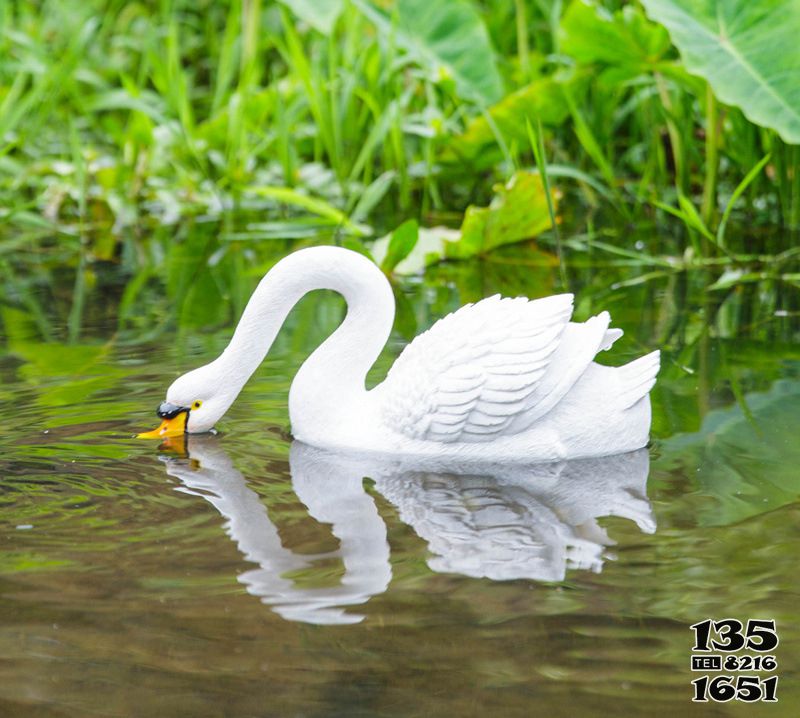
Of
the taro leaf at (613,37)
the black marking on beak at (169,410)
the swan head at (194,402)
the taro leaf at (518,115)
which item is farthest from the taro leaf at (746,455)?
the taro leaf at (518,115)

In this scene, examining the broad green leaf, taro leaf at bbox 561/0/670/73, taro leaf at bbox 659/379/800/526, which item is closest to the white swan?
taro leaf at bbox 659/379/800/526

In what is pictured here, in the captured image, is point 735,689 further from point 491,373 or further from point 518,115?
point 518,115

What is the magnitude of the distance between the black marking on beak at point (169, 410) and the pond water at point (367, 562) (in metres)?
0.09

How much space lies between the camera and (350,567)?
293 centimetres

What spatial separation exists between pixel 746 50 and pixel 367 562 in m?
3.16

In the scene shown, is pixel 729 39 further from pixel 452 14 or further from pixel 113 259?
pixel 113 259

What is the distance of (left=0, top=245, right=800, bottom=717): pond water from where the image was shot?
243cm

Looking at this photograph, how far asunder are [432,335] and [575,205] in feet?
12.7

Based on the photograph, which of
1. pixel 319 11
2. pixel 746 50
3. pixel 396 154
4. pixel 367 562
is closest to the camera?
pixel 367 562

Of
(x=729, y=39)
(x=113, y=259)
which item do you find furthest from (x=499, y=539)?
(x=113, y=259)

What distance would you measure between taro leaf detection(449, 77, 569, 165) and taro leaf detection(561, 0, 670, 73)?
1.20 ft

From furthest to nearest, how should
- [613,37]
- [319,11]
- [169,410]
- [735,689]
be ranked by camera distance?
[319,11]
[613,37]
[169,410]
[735,689]

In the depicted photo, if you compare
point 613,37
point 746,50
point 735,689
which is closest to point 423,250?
point 613,37

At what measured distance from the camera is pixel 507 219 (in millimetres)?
6004
